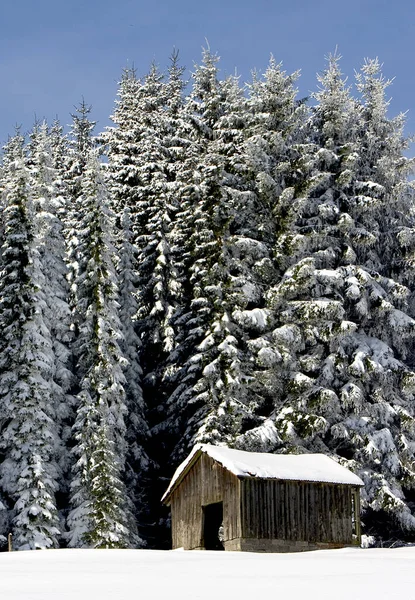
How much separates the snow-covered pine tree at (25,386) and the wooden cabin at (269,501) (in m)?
6.03

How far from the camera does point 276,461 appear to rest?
33281 mm

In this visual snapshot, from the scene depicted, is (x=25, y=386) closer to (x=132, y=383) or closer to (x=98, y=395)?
(x=98, y=395)

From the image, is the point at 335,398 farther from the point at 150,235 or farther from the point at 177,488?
the point at 150,235

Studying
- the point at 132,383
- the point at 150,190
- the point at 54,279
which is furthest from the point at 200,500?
the point at 150,190

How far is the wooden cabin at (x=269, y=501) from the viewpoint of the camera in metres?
32.4

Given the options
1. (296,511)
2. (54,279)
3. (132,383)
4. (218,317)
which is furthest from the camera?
(132,383)

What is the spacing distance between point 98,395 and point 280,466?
11.1 meters

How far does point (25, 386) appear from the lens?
39.0m

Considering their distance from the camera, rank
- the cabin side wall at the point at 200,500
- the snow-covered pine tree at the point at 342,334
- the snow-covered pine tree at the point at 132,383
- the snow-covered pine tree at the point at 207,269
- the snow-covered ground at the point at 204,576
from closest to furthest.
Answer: the snow-covered ground at the point at 204,576 → the cabin side wall at the point at 200,500 → the snow-covered pine tree at the point at 342,334 → the snow-covered pine tree at the point at 207,269 → the snow-covered pine tree at the point at 132,383

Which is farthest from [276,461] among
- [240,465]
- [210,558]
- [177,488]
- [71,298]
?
[71,298]

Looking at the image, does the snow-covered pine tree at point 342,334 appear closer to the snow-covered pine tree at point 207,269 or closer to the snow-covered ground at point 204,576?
the snow-covered pine tree at point 207,269

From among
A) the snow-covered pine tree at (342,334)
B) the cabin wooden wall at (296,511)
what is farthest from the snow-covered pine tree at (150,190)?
the cabin wooden wall at (296,511)

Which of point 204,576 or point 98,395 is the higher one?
point 98,395

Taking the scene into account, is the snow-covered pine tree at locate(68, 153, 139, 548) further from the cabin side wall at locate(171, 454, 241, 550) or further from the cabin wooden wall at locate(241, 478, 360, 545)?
the cabin wooden wall at locate(241, 478, 360, 545)
